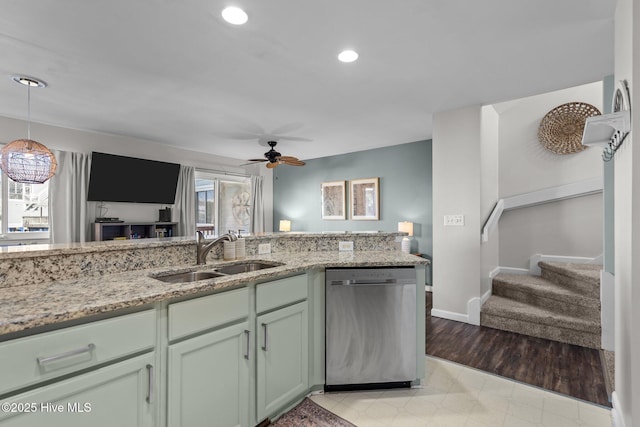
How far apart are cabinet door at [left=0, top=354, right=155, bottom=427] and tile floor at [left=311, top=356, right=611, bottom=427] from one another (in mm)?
1185

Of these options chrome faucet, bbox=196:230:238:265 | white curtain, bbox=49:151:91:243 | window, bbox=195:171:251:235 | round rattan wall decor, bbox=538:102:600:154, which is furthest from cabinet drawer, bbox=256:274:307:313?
window, bbox=195:171:251:235

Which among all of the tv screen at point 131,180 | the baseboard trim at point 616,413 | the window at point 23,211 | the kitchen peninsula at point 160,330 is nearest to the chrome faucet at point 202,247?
the kitchen peninsula at point 160,330

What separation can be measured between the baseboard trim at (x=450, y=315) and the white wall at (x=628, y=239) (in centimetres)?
160

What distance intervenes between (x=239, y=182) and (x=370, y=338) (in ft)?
18.2

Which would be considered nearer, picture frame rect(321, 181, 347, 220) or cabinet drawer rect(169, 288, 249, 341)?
cabinet drawer rect(169, 288, 249, 341)

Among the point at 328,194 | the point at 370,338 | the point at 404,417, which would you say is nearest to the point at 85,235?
the point at 328,194

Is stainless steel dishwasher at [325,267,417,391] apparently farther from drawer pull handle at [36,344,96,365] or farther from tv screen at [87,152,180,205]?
tv screen at [87,152,180,205]

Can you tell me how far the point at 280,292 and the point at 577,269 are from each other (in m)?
3.45

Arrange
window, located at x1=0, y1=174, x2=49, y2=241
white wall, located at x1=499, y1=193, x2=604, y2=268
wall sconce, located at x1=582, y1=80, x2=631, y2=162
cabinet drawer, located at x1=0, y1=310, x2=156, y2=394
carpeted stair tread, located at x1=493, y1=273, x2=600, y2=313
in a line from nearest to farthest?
cabinet drawer, located at x1=0, y1=310, x2=156, y2=394
wall sconce, located at x1=582, y1=80, x2=631, y2=162
carpeted stair tread, located at x1=493, y1=273, x2=600, y2=313
white wall, located at x1=499, y1=193, x2=604, y2=268
window, located at x1=0, y1=174, x2=49, y2=241

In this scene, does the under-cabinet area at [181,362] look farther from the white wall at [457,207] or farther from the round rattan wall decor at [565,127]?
the round rattan wall decor at [565,127]

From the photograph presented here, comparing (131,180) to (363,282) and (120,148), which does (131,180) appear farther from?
(363,282)

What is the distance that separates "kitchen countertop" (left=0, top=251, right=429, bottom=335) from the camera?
0.99 m

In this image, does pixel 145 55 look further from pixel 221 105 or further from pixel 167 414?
pixel 167 414

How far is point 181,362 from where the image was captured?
134cm
